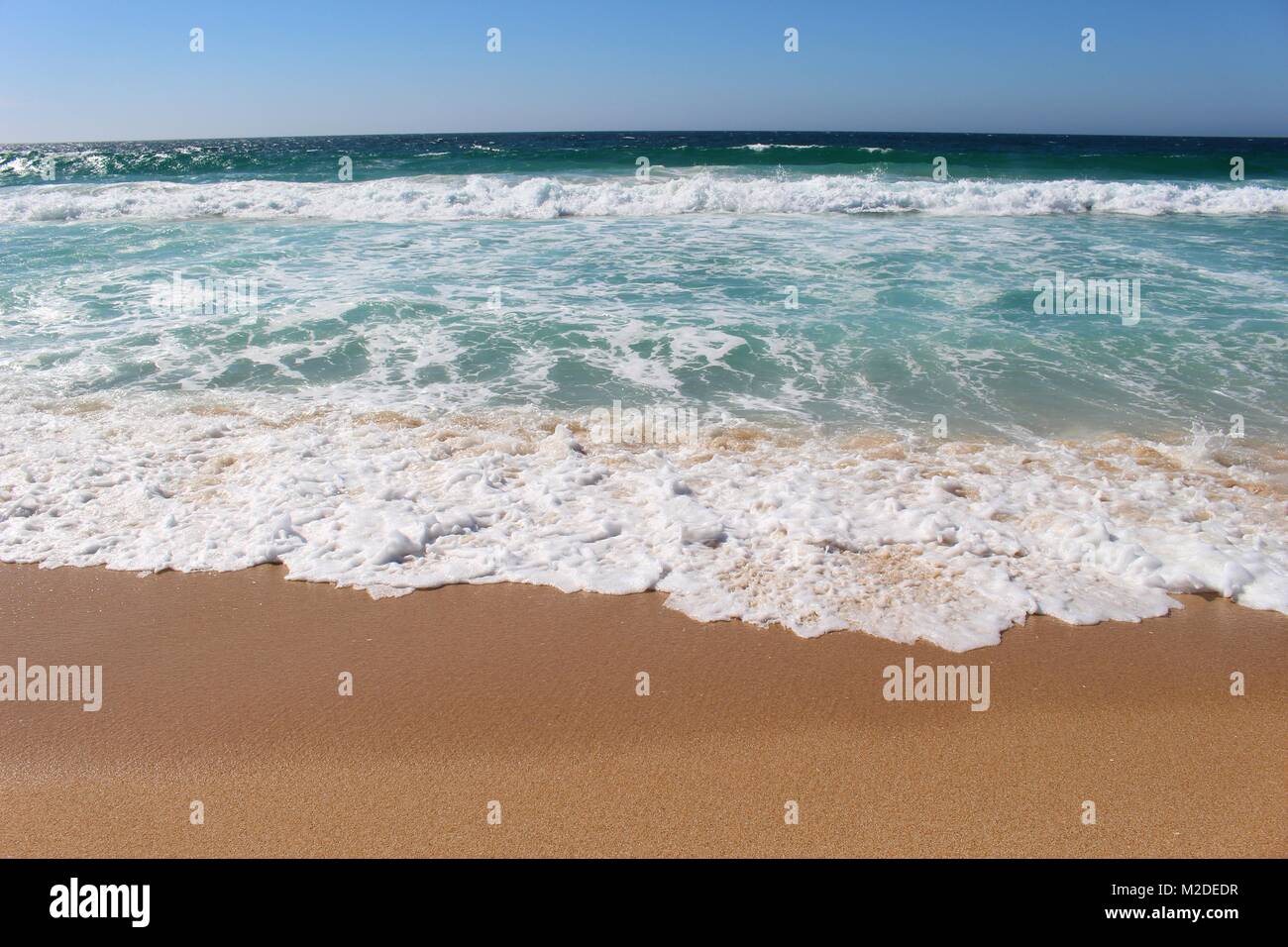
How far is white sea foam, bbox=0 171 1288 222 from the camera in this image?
70.5ft

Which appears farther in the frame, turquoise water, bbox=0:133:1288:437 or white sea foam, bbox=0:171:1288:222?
white sea foam, bbox=0:171:1288:222

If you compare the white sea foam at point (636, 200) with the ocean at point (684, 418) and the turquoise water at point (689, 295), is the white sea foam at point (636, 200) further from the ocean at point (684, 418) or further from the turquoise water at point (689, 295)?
the ocean at point (684, 418)

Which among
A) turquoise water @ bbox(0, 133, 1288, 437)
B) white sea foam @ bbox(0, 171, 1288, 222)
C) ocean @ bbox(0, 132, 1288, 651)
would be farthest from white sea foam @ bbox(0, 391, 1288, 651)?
white sea foam @ bbox(0, 171, 1288, 222)

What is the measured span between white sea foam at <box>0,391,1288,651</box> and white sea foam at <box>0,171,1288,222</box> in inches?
632

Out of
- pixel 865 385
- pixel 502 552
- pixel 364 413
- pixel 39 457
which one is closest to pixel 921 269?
pixel 865 385

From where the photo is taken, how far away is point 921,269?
44.3 ft

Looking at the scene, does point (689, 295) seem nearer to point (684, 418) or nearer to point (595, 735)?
point (684, 418)

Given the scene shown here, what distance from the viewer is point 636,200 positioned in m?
22.5

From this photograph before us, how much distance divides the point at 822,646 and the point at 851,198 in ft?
67.4

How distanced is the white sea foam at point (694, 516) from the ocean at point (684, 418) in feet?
0.09

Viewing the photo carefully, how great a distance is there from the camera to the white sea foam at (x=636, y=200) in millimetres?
21500

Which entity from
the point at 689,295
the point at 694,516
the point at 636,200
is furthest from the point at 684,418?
the point at 636,200

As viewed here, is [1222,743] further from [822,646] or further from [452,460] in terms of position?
[452,460]

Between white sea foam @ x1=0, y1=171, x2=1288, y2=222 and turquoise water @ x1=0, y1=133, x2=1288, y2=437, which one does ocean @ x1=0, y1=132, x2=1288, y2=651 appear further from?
white sea foam @ x1=0, y1=171, x2=1288, y2=222
